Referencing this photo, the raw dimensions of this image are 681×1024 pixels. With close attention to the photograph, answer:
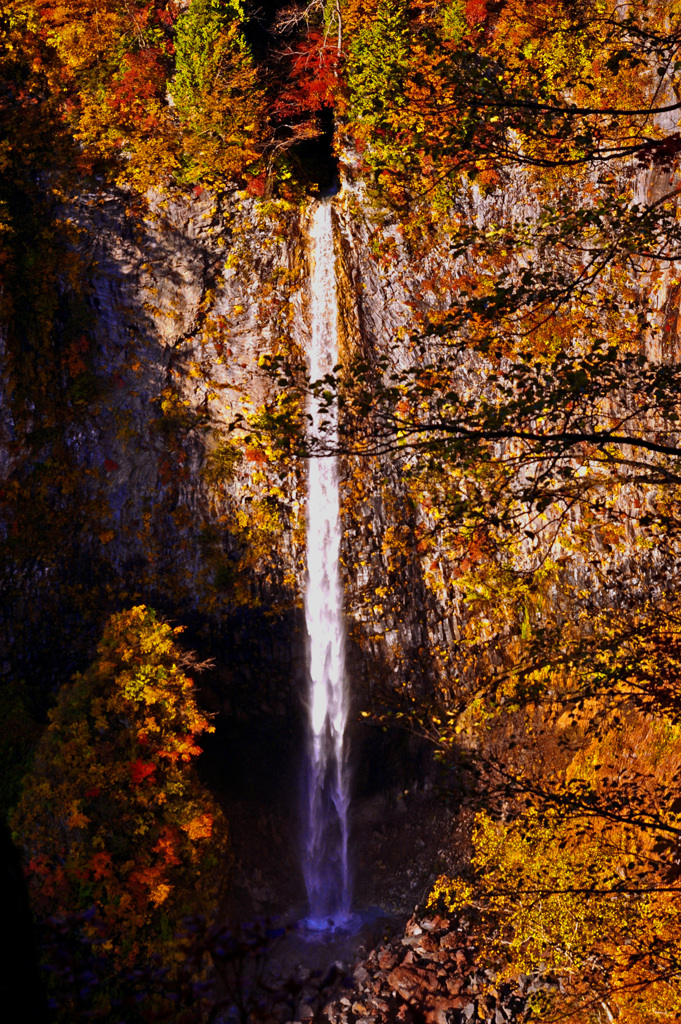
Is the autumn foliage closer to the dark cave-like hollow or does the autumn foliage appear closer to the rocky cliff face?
the rocky cliff face

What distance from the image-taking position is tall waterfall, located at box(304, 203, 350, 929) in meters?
13.9

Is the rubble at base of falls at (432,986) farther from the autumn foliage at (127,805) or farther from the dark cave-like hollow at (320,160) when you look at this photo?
the dark cave-like hollow at (320,160)

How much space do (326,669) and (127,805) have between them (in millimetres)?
4361

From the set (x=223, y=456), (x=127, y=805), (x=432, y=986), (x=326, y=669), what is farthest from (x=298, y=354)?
(x=432, y=986)

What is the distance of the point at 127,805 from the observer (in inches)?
444

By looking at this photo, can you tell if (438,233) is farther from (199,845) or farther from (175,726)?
(199,845)

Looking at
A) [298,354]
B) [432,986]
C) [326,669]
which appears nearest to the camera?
[432,986]

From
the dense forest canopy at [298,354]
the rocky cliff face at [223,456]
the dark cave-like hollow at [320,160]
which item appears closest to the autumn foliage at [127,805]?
the dense forest canopy at [298,354]

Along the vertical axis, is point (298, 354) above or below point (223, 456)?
above

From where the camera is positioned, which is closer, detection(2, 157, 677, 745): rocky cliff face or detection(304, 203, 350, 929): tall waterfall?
detection(304, 203, 350, 929): tall waterfall

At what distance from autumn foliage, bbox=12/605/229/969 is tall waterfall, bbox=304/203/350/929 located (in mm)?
2290

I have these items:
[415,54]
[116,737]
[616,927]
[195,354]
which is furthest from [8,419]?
[616,927]

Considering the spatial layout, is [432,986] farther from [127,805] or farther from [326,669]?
[326,669]

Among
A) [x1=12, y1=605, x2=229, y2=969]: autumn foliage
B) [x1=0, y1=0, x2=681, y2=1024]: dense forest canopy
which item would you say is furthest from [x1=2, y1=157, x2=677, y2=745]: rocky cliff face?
[x1=12, y1=605, x2=229, y2=969]: autumn foliage
